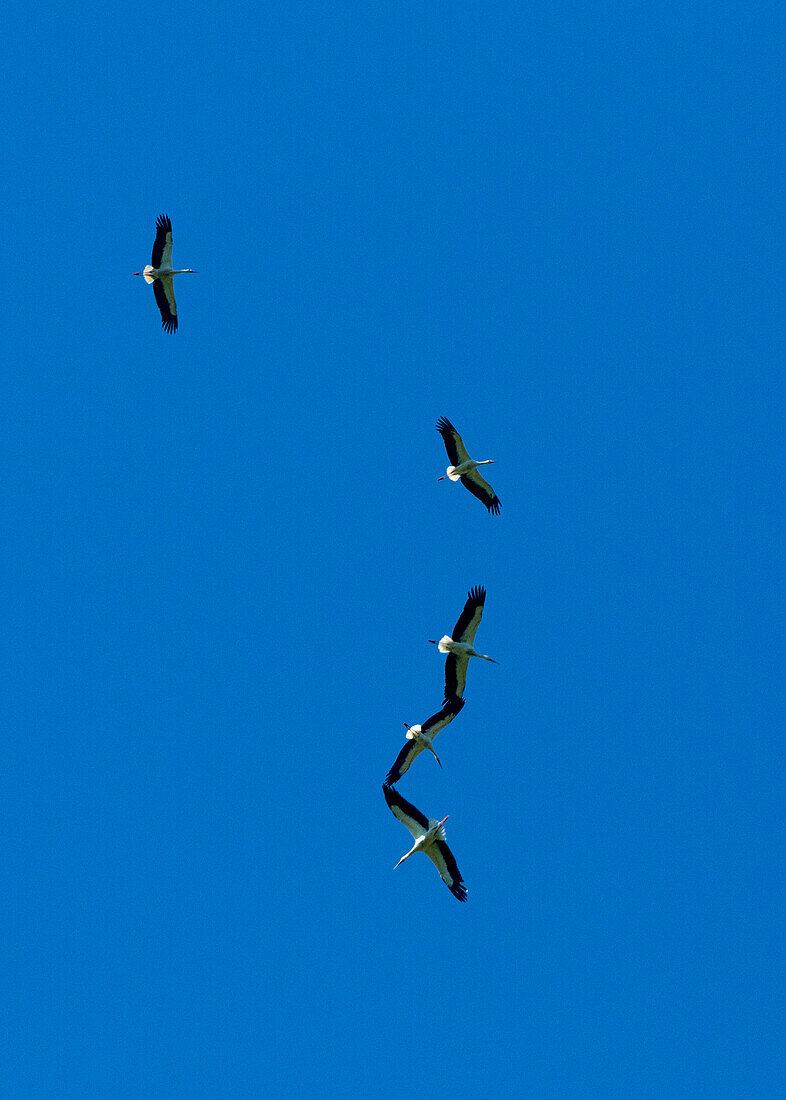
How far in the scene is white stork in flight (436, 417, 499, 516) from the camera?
24.3 m

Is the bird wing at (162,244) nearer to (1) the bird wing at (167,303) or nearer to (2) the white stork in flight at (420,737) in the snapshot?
(1) the bird wing at (167,303)

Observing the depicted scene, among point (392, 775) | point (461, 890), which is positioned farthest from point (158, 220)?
point (461, 890)

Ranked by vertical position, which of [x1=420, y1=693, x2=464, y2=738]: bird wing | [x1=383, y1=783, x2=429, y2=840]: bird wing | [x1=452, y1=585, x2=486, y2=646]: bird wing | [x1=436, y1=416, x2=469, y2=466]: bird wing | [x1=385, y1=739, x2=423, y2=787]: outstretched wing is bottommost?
[x1=383, y1=783, x2=429, y2=840]: bird wing

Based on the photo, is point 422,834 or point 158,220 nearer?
point 422,834

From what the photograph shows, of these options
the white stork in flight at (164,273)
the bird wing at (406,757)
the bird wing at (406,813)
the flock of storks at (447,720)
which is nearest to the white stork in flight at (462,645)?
the flock of storks at (447,720)

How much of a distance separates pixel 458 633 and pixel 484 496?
407 centimetres

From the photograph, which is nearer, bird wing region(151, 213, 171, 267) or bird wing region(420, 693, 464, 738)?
bird wing region(420, 693, 464, 738)

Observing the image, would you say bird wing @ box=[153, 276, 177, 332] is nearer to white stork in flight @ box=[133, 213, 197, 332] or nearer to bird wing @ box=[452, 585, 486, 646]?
white stork in flight @ box=[133, 213, 197, 332]

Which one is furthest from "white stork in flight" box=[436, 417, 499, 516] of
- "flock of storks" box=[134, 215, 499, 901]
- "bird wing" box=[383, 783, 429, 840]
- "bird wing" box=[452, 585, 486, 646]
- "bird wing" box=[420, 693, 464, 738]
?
"bird wing" box=[383, 783, 429, 840]

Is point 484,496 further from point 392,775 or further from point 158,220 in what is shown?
point 158,220

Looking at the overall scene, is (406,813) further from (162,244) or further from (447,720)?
(162,244)

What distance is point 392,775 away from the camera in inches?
904

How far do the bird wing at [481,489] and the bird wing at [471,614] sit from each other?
11.2 ft

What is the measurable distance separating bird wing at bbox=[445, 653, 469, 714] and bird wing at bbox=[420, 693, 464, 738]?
0.23 ft
